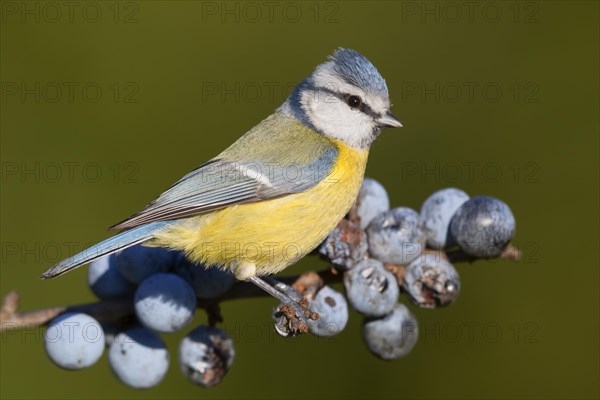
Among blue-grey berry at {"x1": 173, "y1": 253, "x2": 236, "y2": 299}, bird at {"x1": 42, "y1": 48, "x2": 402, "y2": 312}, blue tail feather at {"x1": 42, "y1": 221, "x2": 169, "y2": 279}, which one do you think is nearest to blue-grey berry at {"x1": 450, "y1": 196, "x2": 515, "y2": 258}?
bird at {"x1": 42, "y1": 48, "x2": 402, "y2": 312}

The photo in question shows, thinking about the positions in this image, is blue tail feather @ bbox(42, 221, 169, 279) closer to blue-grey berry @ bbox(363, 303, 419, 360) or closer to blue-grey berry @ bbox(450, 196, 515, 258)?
blue-grey berry @ bbox(363, 303, 419, 360)

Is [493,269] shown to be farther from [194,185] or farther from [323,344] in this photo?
[194,185]

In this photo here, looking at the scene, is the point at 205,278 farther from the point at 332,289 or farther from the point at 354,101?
the point at 354,101

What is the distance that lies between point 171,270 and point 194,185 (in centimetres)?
27

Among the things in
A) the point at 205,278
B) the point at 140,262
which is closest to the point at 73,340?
the point at 140,262

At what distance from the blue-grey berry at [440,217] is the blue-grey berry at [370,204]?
136mm

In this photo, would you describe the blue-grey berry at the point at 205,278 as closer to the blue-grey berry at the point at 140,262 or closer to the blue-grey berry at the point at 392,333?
the blue-grey berry at the point at 140,262

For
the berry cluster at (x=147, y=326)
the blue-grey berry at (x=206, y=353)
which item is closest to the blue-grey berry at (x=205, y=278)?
the berry cluster at (x=147, y=326)

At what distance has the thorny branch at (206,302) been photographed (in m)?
2.05

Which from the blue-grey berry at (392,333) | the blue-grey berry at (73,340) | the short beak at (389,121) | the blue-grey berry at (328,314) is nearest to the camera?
the blue-grey berry at (73,340)

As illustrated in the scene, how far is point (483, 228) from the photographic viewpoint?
2143 millimetres

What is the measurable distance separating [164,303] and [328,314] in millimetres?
453

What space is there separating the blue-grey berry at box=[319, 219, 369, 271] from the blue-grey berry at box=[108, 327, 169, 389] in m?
0.55

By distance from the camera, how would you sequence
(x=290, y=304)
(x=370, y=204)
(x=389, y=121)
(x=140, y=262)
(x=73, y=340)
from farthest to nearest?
(x=389, y=121) → (x=370, y=204) → (x=140, y=262) → (x=290, y=304) → (x=73, y=340)
